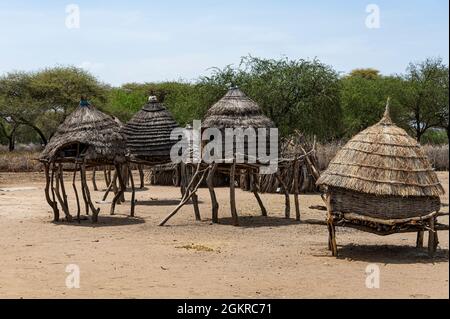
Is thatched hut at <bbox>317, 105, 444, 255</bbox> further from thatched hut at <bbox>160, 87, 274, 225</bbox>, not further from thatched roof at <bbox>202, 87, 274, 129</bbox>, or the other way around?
thatched roof at <bbox>202, 87, 274, 129</bbox>

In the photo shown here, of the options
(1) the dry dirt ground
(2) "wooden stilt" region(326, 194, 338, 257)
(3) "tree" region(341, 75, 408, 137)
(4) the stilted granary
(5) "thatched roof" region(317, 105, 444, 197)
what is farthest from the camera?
(3) "tree" region(341, 75, 408, 137)

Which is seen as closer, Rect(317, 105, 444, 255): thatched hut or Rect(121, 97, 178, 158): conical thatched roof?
Rect(317, 105, 444, 255): thatched hut

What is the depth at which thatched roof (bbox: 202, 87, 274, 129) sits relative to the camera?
15125 mm

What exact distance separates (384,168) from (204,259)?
10.2ft

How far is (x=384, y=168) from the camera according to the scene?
10.4 metres

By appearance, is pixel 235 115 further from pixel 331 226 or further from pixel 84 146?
pixel 331 226

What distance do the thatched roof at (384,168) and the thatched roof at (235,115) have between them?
4.51 metres

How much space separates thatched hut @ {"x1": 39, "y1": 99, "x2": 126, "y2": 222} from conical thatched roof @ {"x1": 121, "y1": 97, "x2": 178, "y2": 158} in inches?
134

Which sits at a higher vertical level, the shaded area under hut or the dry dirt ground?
the shaded area under hut

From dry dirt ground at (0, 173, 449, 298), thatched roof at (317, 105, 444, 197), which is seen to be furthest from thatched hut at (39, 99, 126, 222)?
thatched roof at (317, 105, 444, 197)

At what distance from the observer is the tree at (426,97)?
37.1 m

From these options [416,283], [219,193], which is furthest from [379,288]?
[219,193]

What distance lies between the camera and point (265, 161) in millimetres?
14875

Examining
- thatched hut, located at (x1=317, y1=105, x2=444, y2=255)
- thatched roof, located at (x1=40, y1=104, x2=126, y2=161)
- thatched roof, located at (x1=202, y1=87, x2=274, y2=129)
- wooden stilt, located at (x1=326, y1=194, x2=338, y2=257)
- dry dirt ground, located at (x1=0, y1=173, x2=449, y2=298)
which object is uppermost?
thatched roof, located at (x1=202, y1=87, x2=274, y2=129)
